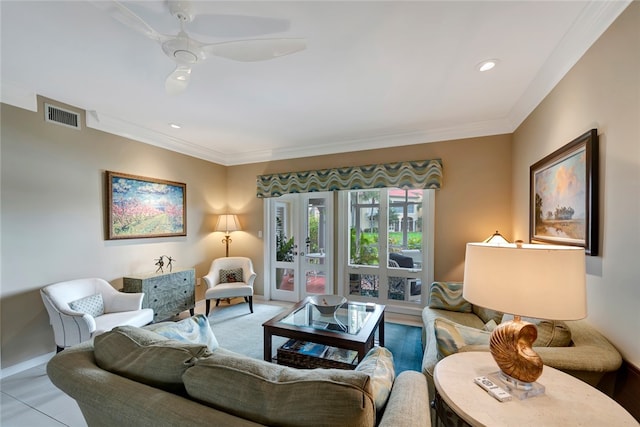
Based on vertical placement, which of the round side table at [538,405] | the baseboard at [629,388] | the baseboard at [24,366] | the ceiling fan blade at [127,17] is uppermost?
the ceiling fan blade at [127,17]

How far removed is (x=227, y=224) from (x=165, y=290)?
4.95 feet

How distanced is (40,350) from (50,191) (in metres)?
1.54

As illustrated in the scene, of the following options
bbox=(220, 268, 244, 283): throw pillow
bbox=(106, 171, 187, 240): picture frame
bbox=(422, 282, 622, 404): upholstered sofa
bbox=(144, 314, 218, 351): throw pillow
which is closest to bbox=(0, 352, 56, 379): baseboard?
bbox=(106, 171, 187, 240): picture frame

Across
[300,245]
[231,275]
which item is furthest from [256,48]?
[231,275]

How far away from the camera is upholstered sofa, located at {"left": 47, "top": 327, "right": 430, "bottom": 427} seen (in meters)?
0.77

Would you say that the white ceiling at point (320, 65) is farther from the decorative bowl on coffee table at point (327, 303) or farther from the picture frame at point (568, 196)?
the decorative bowl on coffee table at point (327, 303)

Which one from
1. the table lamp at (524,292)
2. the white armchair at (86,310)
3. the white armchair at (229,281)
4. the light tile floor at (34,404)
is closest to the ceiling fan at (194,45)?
the table lamp at (524,292)

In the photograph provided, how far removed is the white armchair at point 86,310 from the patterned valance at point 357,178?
A: 2378mm

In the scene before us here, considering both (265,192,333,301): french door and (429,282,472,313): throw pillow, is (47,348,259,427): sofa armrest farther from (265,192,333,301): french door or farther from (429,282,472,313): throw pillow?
(265,192,333,301): french door

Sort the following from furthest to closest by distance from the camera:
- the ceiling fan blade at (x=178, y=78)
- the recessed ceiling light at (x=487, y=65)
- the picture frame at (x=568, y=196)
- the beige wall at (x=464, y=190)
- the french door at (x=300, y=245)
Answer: the french door at (x=300, y=245)
the beige wall at (x=464, y=190)
the recessed ceiling light at (x=487, y=65)
the ceiling fan blade at (x=178, y=78)
the picture frame at (x=568, y=196)

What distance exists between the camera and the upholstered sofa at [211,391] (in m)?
0.77

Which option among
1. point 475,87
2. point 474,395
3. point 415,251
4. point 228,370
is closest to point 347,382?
point 228,370

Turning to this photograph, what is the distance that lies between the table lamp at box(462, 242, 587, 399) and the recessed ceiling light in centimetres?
164

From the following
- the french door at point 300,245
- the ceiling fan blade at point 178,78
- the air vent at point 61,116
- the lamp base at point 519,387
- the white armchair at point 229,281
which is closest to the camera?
the lamp base at point 519,387
